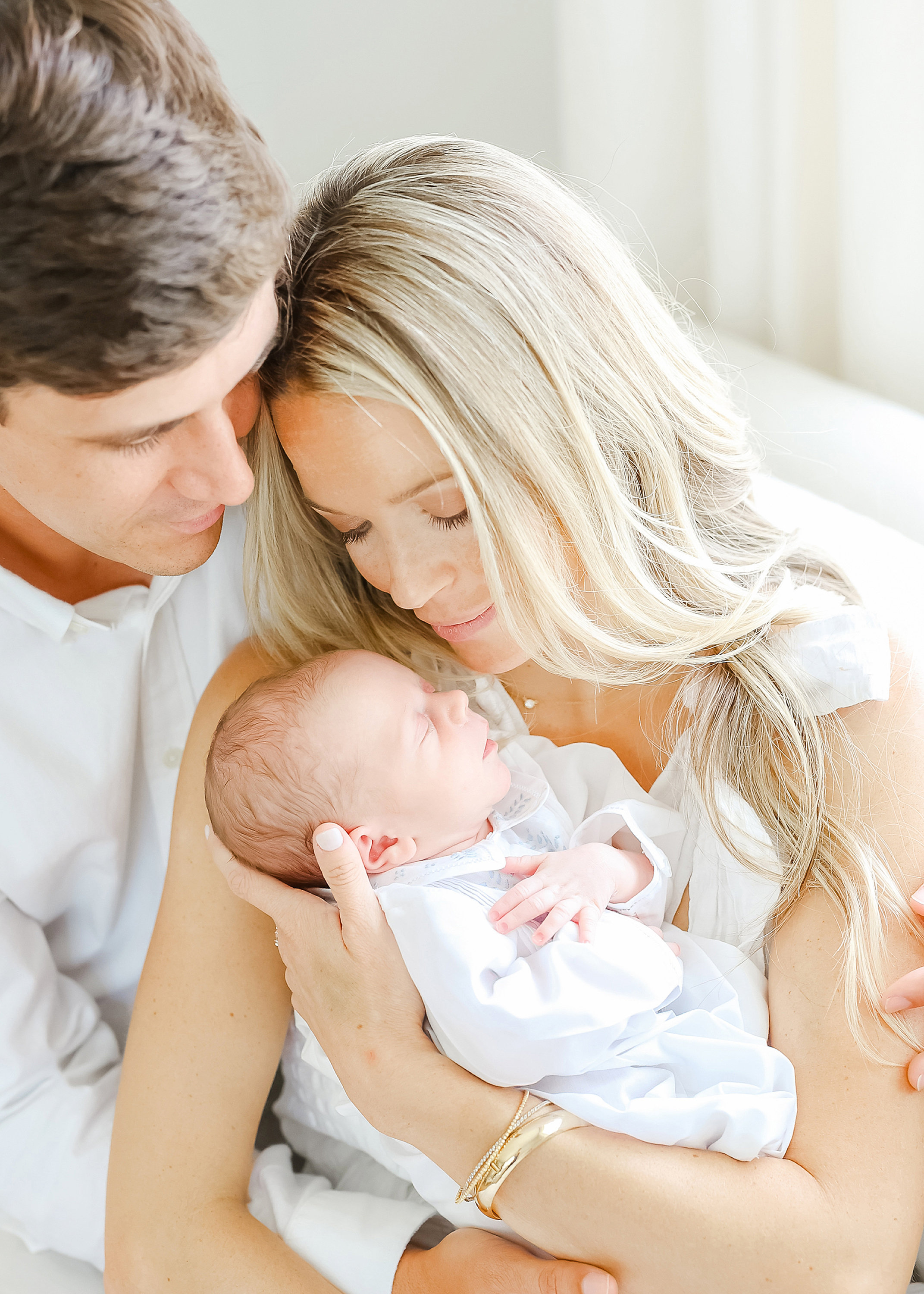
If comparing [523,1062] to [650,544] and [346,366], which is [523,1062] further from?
[346,366]

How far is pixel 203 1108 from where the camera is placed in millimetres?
1603

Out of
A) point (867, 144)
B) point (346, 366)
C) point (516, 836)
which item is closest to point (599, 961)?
point (516, 836)

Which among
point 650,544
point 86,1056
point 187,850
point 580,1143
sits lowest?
point 86,1056

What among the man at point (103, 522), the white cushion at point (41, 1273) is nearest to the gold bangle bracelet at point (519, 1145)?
the man at point (103, 522)

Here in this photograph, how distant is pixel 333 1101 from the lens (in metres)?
1.69

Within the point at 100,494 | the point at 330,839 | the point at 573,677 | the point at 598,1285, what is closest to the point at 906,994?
the point at 598,1285

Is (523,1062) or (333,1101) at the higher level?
(523,1062)

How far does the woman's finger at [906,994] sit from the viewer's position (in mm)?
1338

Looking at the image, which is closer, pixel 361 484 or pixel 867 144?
pixel 361 484

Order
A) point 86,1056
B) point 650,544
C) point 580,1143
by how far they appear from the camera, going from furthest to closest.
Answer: point 86,1056
point 650,544
point 580,1143

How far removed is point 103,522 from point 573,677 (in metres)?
0.71

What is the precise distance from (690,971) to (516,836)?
33 centimetres

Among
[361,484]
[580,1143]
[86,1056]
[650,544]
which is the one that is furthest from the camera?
[86,1056]

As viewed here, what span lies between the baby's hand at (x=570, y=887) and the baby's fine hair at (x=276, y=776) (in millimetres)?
274
